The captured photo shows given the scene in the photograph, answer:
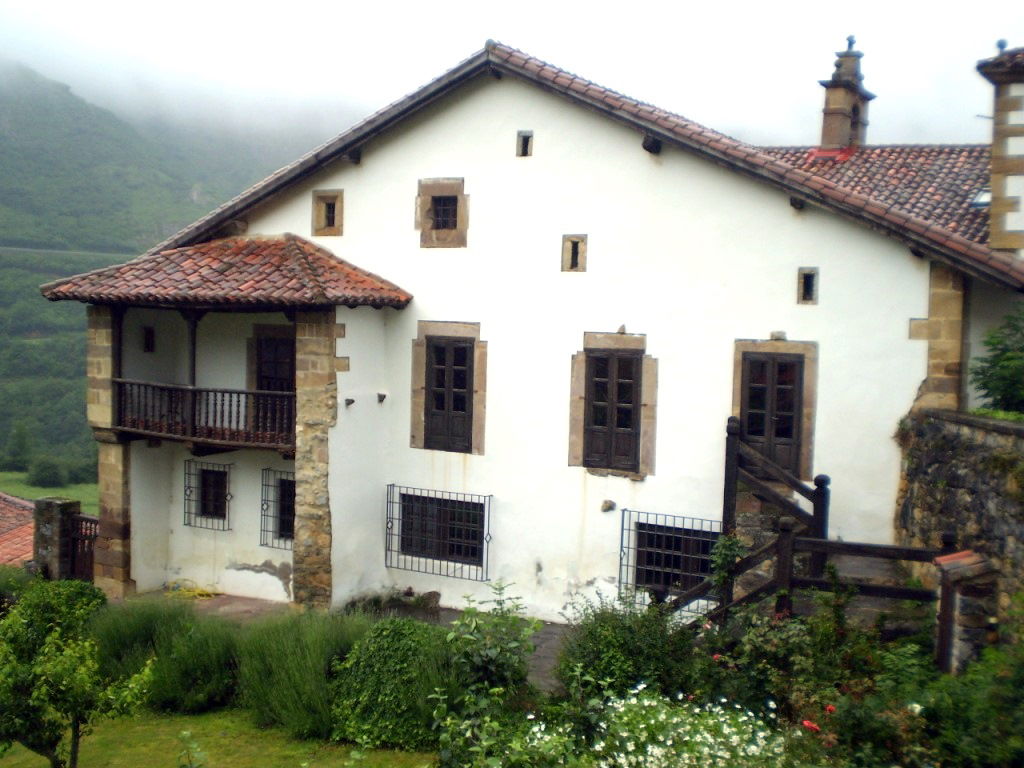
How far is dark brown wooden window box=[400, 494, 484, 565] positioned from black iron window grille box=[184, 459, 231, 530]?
9.79ft

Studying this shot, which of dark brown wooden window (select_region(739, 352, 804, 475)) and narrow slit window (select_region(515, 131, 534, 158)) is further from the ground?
narrow slit window (select_region(515, 131, 534, 158))

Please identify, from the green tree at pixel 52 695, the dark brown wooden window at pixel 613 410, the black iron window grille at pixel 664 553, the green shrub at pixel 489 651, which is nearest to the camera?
the green tree at pixel 52 695

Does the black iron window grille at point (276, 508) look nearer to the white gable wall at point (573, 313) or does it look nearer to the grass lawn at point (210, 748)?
the white gable wall at point (573, 313)

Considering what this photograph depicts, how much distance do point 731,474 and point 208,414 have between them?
23.6 feet

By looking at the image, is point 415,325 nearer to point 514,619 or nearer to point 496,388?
point 496,388

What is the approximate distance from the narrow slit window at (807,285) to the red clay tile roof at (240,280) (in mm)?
5228

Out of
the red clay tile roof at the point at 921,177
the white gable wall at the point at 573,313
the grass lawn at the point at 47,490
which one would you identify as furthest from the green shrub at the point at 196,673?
the grass lawn at the point at 47,490

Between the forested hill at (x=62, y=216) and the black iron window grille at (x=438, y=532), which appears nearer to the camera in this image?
the black iron window grille at (x=438, y=532)

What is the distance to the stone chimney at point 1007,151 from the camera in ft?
36.6

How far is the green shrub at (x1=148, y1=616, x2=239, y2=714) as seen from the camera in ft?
37.4

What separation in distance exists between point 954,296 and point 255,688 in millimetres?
8647

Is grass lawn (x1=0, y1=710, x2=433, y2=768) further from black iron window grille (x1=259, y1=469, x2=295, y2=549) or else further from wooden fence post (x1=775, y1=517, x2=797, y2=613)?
black iron window grille (x1=259, y1=469, x2=295, y2=549)

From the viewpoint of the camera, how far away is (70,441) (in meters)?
45.5

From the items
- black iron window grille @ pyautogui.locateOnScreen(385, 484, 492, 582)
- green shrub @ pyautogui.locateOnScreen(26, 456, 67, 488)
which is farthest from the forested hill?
black iron window grille @ pyautogui.locateOnScreen(385, 484, 492, 582)
